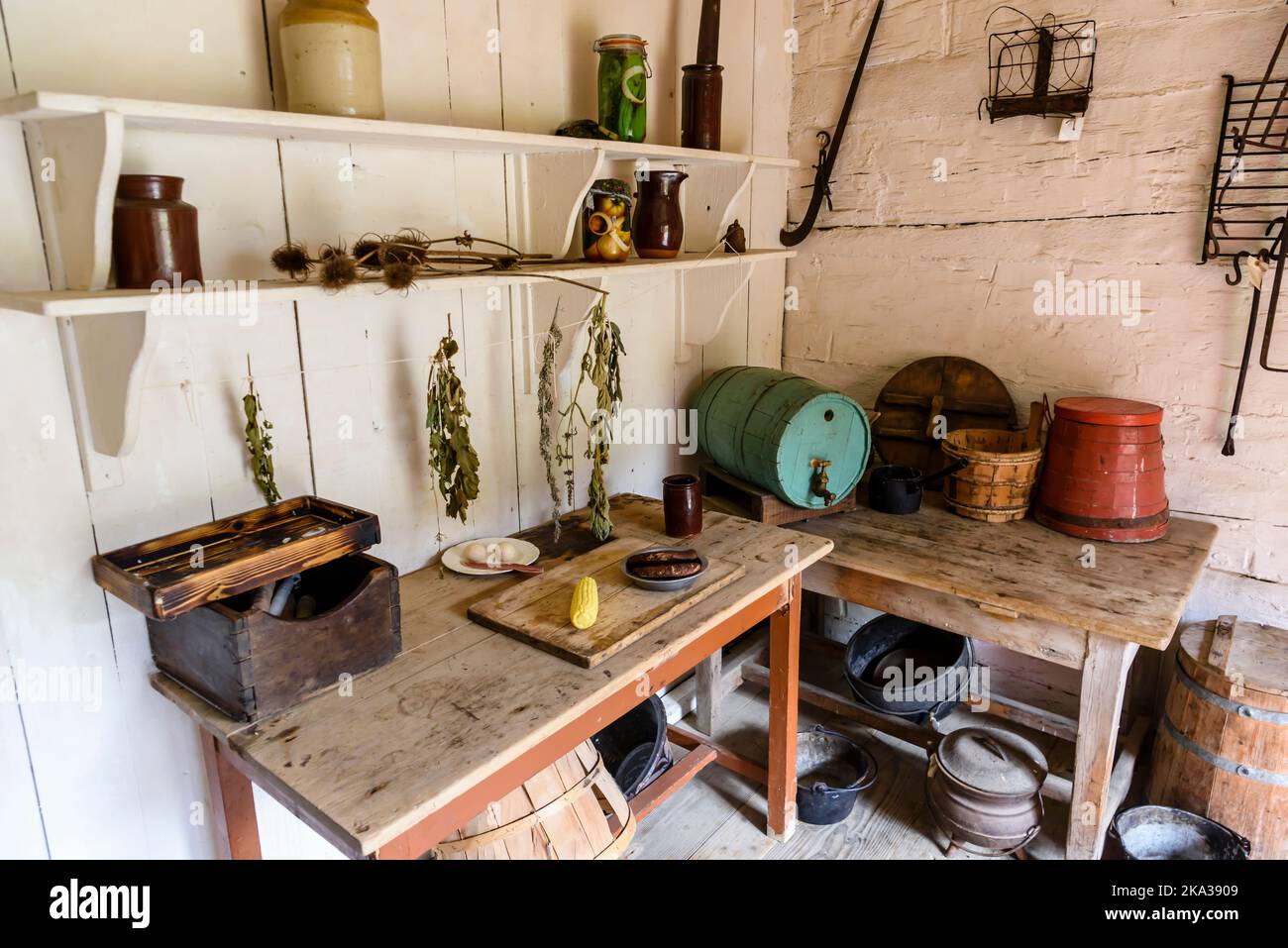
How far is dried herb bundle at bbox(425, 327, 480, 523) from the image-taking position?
179 cm

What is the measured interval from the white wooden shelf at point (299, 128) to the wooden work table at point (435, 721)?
0.91m

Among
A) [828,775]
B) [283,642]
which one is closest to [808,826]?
[828,775]

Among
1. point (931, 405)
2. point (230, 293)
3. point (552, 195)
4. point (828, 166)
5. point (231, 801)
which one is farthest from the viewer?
point (828, 166)

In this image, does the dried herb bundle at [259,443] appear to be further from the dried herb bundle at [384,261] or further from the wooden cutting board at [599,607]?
the wooden cutting board at [599,607]

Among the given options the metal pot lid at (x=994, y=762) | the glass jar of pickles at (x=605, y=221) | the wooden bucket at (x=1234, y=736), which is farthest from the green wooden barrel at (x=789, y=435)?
the wooden bucket at (x=1234, y=736)

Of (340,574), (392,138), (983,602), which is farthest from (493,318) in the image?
(983,602)

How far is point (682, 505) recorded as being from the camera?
6.96ft

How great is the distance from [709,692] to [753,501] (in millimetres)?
744

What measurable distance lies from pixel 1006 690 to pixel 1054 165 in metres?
1.65

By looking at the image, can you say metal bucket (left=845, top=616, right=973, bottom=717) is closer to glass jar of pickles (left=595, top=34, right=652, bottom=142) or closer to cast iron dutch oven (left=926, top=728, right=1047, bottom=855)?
cast iron dutch oven (left=926, top=728, right=1047, bottom=855)

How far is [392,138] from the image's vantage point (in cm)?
159

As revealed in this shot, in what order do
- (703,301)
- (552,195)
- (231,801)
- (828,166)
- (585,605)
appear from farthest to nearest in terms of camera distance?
(828,166), (703,301), (552,195), (585,605), (231,801)

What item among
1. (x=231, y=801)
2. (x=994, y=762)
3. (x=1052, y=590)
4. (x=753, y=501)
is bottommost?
(x=994, y=762)

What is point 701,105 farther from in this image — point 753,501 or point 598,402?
point 753,501
